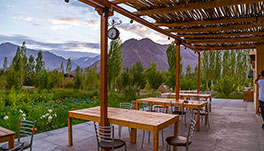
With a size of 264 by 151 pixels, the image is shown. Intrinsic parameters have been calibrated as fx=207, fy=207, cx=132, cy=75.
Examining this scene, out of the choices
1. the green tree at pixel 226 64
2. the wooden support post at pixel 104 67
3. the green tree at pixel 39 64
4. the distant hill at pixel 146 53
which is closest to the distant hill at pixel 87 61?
the green tree at pixel 39 64

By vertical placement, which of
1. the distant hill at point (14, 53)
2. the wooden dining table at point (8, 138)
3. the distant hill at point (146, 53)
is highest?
the distant hill at point (146, 53)

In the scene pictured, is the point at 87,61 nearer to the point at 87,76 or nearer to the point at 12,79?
the point at 87,76

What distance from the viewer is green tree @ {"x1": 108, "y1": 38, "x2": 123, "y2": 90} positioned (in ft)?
35.7

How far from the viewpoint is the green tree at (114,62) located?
10.9 metres

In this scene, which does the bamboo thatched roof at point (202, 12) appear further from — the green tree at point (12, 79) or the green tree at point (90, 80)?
the green tree at point (12, 79)

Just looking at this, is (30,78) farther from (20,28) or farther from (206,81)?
(206,81)

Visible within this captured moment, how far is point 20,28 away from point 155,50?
50515 mm

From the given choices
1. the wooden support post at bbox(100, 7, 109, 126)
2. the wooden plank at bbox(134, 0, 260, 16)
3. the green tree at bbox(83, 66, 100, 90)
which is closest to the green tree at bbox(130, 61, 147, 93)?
the green tree at bbox(83, 66, 100, 90)

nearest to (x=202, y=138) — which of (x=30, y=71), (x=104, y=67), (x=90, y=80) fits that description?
(x=104, y=67)

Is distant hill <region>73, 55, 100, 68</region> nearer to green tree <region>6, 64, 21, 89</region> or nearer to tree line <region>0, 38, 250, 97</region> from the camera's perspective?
tree line <region>0, 38, 250, 97</region>

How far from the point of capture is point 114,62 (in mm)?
11438

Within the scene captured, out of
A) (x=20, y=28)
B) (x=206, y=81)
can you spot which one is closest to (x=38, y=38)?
(x=20, y=28)

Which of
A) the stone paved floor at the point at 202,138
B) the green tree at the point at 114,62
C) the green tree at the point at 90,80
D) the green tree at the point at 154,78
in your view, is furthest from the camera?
the green tree at the point at 154,78

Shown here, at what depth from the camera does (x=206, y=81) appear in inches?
711
